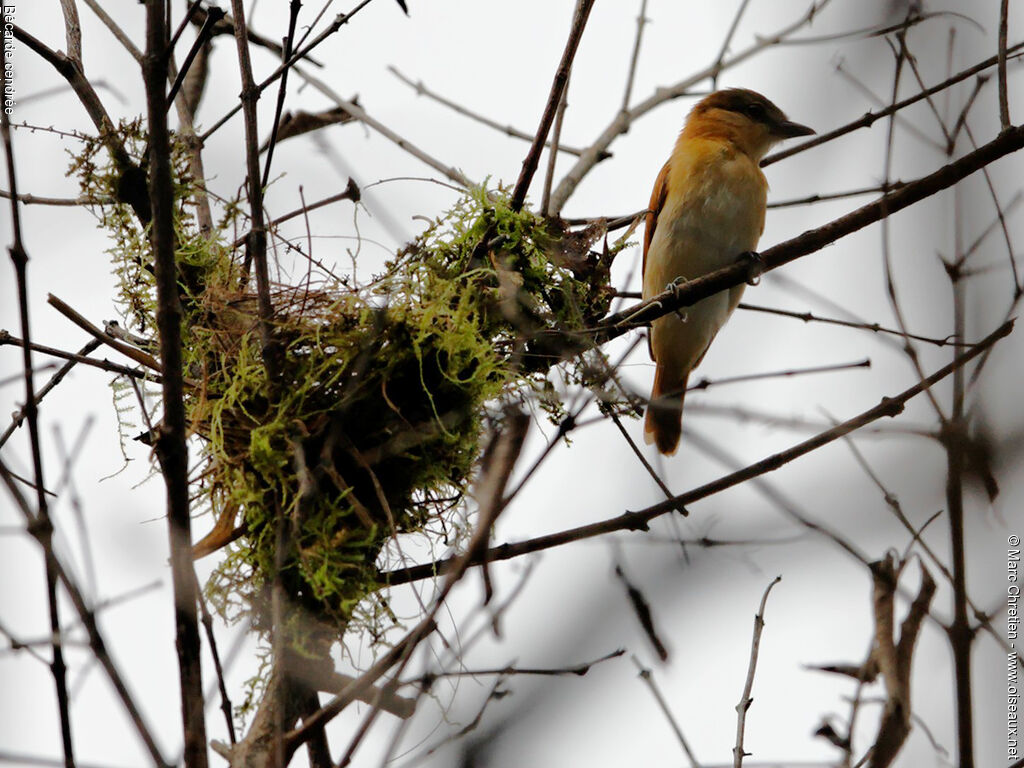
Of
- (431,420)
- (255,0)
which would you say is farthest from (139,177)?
(431,420)

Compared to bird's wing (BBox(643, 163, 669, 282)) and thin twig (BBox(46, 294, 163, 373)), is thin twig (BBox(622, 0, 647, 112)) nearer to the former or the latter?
bird's wing (BBox(643, 163, 669, 282))

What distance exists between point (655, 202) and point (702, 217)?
32 centimetres

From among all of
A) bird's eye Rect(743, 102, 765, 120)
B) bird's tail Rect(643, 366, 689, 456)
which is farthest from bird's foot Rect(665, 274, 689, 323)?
bird's eye Rect(743, 102, 765, 120)

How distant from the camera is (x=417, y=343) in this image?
2877mm

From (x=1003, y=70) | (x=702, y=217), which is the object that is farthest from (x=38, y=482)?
(x=702, y=217)

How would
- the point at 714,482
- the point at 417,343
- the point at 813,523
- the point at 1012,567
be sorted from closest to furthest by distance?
the point at 813,523 → the point at 1012,567 → the point at 714,482 → the point at 417,343

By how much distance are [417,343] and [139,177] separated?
4.15 feet

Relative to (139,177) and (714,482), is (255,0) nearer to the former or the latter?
(139,177)

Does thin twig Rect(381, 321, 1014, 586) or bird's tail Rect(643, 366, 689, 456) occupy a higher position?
bird's tail Rect(643, 366, 689, 456)

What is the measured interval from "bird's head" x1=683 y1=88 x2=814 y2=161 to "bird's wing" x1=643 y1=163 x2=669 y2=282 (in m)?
0.34

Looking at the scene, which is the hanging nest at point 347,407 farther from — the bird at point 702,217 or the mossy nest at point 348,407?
the bird at point 702,217

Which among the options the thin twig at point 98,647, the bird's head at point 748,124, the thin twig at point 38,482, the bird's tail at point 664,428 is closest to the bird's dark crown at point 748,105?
the bird's head at point 748,124

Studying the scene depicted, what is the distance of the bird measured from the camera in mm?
4602

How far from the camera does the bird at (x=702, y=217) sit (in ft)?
15.1
